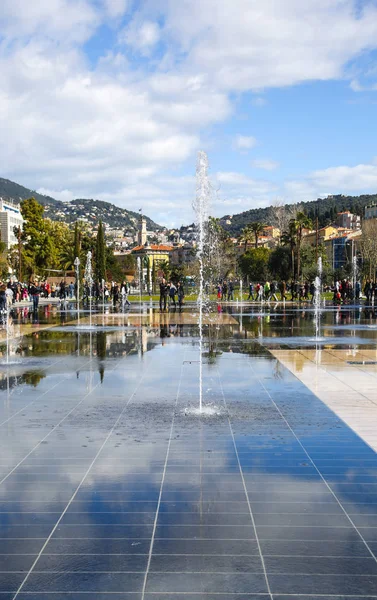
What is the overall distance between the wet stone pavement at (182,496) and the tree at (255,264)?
78377 millimetres

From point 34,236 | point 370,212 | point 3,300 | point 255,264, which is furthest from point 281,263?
point 370,212

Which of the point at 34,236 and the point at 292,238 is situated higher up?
the point at 34,236

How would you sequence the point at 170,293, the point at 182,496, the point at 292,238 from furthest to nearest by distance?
1. the point at 292,238
2. the point at 170,293
3. the point at 182,496

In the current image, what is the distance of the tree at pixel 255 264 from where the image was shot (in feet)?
289

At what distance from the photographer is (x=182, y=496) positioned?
5227mm

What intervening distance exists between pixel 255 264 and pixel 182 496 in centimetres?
8435

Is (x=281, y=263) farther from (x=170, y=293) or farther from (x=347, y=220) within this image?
(x=347, y=220)

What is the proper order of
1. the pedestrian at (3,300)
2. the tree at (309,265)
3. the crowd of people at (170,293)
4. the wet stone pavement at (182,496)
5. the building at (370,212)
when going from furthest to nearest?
the building at (370,212), the tree at (309,265), the crowd of people at (170,293), the pedestrian at (3,300), the wet stone pavement at (182,496)

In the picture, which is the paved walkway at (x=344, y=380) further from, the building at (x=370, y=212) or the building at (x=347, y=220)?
the building at (x=347, y=220)

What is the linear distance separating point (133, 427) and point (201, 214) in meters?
12.8

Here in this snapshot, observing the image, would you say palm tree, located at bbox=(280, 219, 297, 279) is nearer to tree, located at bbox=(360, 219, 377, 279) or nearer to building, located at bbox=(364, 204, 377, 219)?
tree, located at bbox=(360, 219, 377, 279)

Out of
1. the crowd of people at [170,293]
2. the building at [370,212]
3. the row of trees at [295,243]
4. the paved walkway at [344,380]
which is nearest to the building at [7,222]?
the row of trees at [295,243]

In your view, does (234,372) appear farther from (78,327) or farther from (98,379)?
(78,327)

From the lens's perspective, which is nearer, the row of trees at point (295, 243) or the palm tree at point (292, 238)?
the row of trees at point (295, 243)
